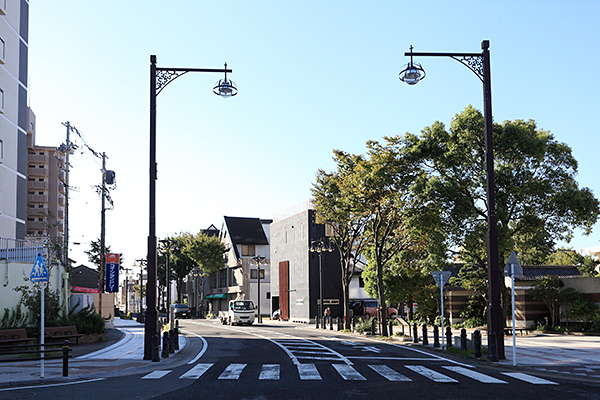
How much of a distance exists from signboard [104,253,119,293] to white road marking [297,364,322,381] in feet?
107

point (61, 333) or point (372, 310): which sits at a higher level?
point (61, 333)

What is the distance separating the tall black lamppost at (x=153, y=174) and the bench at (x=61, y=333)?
7255 millimetres

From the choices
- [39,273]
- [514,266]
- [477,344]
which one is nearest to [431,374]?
[514,266]

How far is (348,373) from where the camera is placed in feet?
47.4

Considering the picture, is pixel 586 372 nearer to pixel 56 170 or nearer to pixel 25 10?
pixel 25 10

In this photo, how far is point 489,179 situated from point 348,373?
7237 millimetres

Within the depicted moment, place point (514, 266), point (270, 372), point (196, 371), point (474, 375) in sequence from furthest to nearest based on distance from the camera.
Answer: point (514, 266) → point (196, 371) → point (270, 372) → point (474, 375)

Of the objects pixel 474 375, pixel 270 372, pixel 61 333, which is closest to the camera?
pixel 474 375

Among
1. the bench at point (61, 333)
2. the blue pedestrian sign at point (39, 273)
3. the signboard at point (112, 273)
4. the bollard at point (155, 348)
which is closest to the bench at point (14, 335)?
the bench at point (61, 333)

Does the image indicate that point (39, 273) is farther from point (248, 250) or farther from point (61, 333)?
point (248, 250)

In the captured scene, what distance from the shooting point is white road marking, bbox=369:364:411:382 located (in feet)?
43.5

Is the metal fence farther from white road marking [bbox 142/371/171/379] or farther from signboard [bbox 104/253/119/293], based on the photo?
signboard [bbox 104/253/119/293]

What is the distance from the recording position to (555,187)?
27.8 m

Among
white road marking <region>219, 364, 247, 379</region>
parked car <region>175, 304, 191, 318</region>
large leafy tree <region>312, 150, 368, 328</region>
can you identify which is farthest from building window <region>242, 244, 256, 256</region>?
white road marking <region>219, 364, 247, 379</region>
